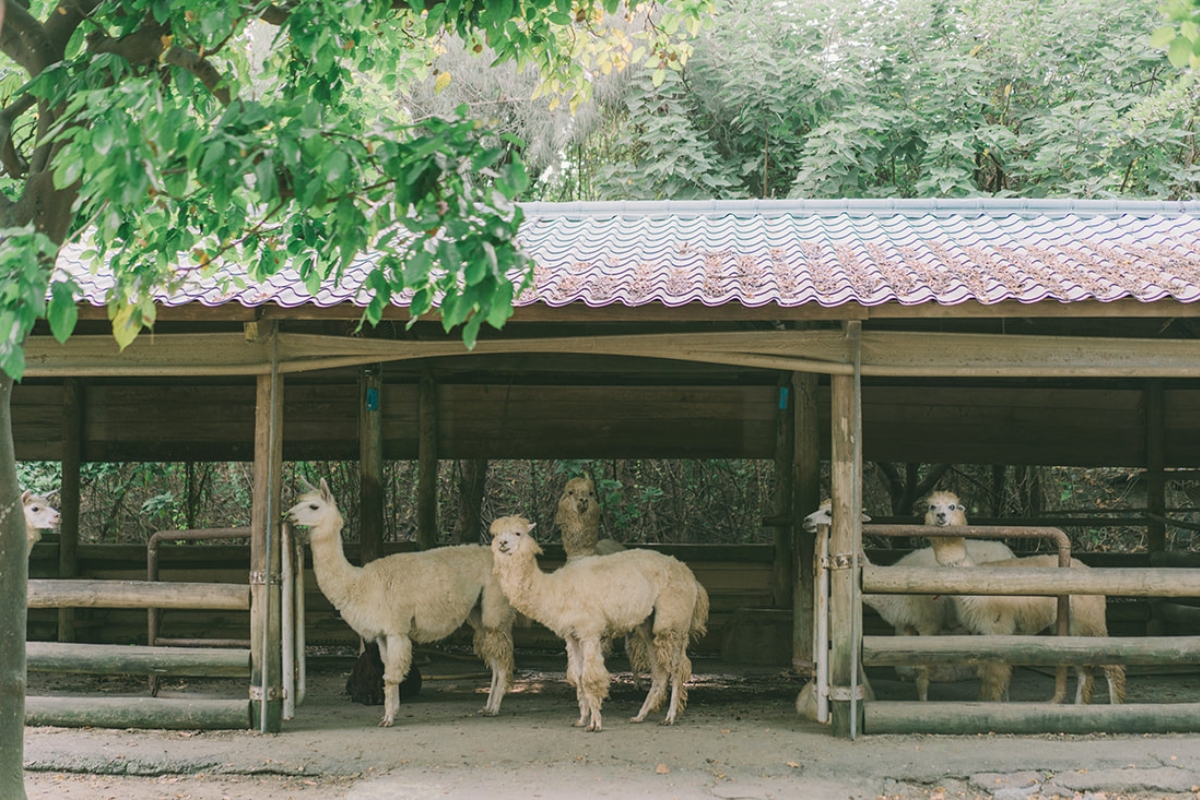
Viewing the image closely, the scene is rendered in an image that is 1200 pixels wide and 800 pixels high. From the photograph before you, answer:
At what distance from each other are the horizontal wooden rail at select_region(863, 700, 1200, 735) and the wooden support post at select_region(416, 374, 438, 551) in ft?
14.2

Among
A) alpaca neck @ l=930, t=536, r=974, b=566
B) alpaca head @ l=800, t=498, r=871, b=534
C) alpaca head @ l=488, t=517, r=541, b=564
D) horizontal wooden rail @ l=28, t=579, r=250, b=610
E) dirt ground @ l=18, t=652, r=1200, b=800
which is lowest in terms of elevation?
dirt ground @ l=18, t=652, r=1200, b=800

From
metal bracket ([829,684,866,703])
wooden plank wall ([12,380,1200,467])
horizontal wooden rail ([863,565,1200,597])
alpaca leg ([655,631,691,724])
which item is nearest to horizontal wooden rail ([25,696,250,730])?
alpaca leg ([655,631,691,724])

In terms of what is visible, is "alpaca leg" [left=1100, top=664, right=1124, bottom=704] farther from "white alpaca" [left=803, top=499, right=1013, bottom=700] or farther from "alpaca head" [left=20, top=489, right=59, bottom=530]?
"alpaca head" [left=20, top=489, right=59, bottom=530]

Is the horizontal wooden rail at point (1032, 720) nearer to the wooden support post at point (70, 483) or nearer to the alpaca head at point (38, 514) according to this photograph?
the alpaca head at point (38, 514)

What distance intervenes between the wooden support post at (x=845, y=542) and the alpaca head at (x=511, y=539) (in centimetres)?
199

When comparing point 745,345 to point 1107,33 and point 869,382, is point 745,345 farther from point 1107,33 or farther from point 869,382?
point 1107,33

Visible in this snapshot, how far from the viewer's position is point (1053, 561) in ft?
26.5

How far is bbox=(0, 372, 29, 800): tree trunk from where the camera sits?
16.6ft

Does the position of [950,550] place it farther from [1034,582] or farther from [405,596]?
[405,596]

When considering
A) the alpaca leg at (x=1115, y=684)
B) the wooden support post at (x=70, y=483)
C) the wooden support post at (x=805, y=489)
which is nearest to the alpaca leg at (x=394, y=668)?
the wooden support post at (x=805, y=489)

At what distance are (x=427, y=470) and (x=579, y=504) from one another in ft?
6.88

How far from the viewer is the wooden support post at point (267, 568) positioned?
23.9ft

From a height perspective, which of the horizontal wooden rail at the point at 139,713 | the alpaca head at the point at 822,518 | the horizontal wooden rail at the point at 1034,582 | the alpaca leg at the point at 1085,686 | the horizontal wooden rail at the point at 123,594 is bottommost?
the horizontal wooden rail at the point at 139,713

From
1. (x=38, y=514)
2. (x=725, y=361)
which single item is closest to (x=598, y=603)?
(x=725, y=361)
